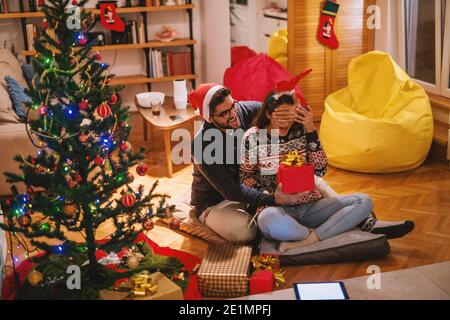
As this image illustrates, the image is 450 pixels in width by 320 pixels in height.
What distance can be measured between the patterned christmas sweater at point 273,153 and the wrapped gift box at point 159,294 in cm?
86

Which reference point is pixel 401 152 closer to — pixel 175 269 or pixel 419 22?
pixel 419 22

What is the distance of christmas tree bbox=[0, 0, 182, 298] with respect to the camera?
116 inches

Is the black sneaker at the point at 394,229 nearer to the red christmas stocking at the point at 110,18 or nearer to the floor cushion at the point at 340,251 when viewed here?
the floor cushion at the point at 340,251

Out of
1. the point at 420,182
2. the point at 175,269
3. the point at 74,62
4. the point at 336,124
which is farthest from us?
the point at 336,124

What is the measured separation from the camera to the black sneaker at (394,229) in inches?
147

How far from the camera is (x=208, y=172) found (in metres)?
3.79

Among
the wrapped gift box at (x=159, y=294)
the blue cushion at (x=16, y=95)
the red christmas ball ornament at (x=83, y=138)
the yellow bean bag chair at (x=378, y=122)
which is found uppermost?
the red christmas ball ornament at (x=83, y=138)

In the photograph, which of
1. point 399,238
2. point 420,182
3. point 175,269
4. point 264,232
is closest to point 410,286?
point 399,238

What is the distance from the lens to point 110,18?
21.3ft

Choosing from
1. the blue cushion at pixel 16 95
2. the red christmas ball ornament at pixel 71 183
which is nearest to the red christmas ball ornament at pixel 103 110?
the red christmas ball ornament at pixel 71 183

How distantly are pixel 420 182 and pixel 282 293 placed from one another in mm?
2007

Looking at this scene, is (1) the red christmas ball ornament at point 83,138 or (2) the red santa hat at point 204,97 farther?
(2) the red santa hat at point 204,97

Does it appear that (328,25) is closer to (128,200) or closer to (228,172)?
(228,172)

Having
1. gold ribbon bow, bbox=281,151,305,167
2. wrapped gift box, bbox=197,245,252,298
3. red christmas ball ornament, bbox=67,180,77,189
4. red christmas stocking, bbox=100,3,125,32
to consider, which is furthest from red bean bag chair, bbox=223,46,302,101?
red christmas ball ornament, bbox=67,180,77,189
